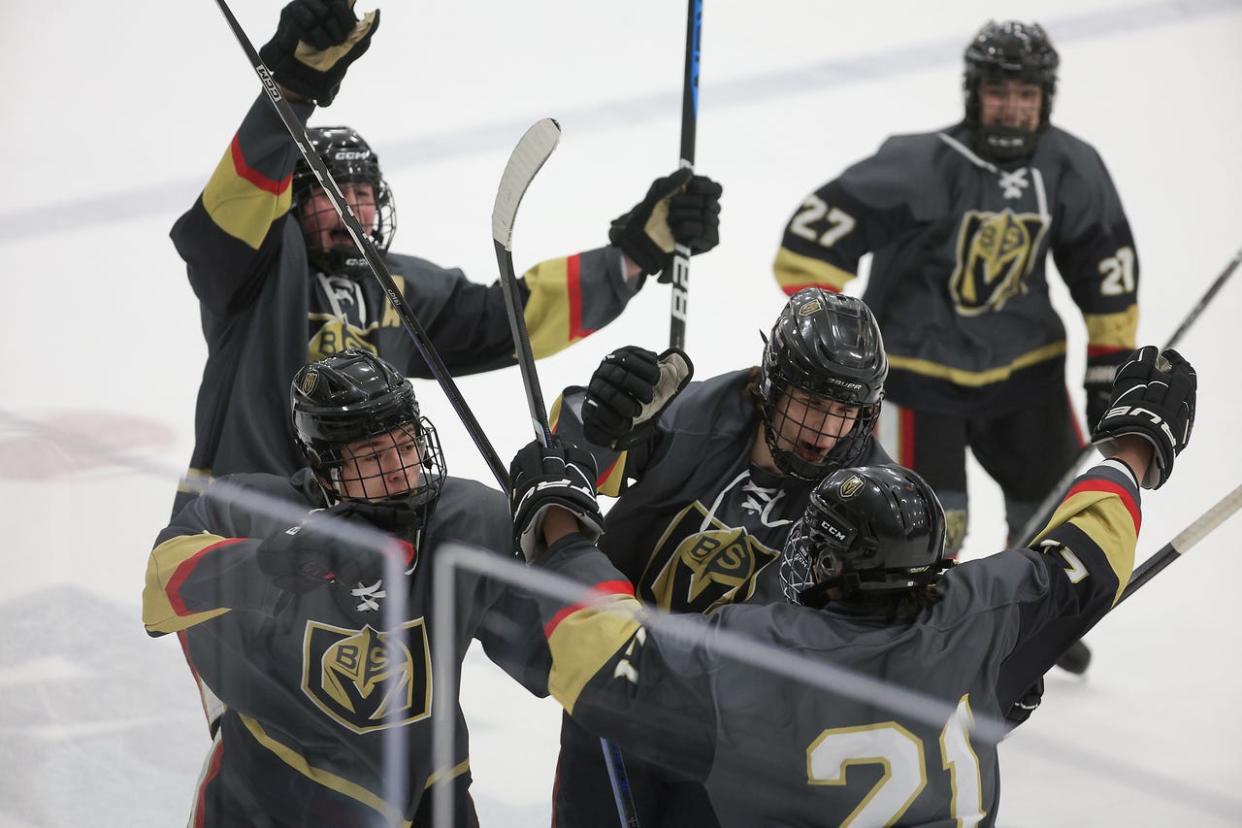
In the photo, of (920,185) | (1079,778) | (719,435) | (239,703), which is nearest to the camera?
(1079,778)

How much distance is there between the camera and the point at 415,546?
5.80 feet

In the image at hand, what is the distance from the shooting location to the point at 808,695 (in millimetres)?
1600

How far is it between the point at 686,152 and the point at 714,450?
562 millimetres

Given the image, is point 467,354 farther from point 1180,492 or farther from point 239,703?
point 1180,492

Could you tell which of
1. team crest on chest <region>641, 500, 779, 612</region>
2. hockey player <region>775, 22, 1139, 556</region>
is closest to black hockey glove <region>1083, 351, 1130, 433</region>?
hockey player <region>775, 22, 1139, 556</region>

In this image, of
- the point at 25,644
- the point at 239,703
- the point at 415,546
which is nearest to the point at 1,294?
the point at 25,644

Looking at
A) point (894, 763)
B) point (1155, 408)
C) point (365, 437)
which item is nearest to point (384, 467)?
point (365, 437)

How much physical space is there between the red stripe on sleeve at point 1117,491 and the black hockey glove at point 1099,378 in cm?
135

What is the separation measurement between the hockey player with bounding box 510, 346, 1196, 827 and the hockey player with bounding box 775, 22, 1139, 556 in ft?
4.62

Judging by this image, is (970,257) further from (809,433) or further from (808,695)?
(808,695)

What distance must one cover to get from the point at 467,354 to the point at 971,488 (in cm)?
158

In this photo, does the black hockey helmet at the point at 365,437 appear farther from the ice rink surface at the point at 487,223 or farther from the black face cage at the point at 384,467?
the ice rink surface at the point at 487,223

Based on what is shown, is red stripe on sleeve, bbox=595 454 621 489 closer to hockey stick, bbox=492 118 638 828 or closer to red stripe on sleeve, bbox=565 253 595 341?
hockey stick, bbox=492 118 638 828

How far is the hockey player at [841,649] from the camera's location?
167cm
